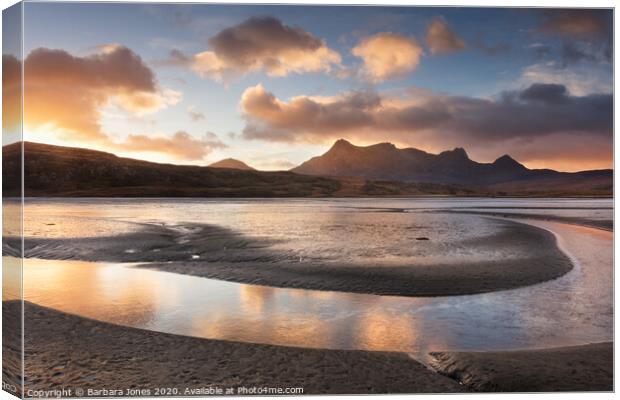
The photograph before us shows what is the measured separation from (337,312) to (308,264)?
550 centimetres

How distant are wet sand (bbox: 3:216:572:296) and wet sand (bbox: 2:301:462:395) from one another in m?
1.86

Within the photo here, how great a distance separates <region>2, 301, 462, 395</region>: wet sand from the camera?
21.3 ft

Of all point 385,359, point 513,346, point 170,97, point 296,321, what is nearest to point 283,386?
point 385,359

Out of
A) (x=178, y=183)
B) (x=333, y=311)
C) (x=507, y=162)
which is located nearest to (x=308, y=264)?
(x=333, y=311)

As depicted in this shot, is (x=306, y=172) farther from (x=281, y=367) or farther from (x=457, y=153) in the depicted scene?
(x=281, y=367)

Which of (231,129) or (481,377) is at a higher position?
(231,129)

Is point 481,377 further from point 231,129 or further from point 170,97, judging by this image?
point 170,97

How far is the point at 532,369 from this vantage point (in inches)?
268

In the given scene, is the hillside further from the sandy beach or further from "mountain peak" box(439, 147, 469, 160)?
"mountain peak" box(439, 147, 469, 160)

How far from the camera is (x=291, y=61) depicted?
34.9 ft

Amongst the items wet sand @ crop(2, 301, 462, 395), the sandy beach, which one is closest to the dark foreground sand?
the sandy beach

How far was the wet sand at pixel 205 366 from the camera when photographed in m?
6.48

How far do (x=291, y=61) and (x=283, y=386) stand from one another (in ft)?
23.7

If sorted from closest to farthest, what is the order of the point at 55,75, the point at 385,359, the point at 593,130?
the point at 385,359, the point at 55,75, the point at 593,130
